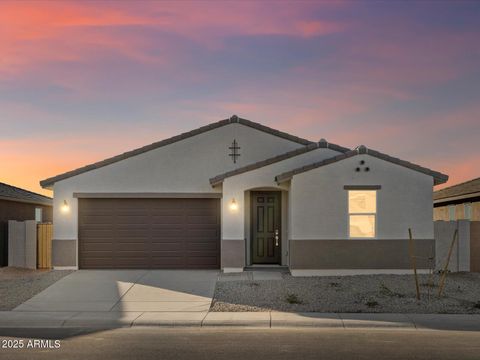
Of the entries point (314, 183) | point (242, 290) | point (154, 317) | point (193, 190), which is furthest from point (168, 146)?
point (154, 317)

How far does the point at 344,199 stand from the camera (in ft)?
57.4

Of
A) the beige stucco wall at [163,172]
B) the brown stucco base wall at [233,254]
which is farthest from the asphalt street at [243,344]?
the beige stucco wall at [163,172]

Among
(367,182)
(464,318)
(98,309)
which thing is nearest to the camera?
(464,318)

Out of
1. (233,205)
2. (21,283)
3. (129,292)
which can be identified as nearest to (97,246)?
(21,283)

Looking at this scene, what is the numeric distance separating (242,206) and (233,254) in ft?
5.26

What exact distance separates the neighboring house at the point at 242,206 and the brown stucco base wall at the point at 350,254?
3 cm

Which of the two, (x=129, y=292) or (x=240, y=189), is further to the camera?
(x=240, y=189)

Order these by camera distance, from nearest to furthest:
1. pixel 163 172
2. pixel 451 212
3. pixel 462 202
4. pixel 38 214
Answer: pixel 163 172 < pixel 462 202 < pixel 38 214 < pixel 451 212

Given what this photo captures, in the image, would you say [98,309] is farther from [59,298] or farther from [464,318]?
[464,318]

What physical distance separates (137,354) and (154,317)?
10.3 feet

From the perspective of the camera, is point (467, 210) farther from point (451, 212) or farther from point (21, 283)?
point (21, 283)

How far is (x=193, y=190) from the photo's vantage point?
774 inches

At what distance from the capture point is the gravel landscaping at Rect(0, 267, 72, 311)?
47.3ft

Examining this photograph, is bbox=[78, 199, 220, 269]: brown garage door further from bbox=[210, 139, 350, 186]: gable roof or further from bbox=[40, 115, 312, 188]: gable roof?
bbox=[210, 139, 350, 186]: gable roof
